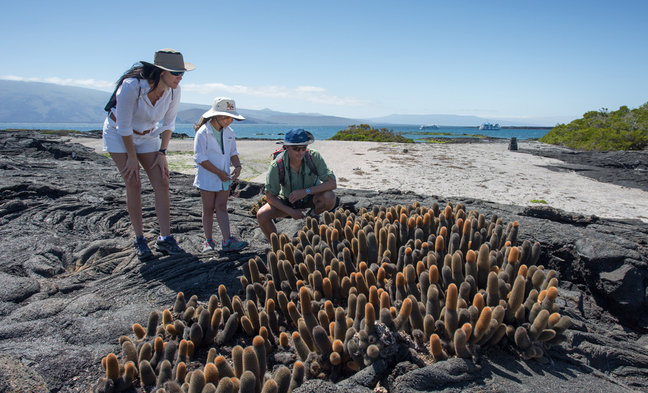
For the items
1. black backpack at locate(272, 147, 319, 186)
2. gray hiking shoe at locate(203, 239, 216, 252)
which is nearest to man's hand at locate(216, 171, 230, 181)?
black backpack at locate(272, 147, 319, 186)

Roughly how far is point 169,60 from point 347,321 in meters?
3.13

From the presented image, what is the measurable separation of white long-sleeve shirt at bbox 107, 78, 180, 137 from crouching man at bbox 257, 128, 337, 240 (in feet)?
4.28

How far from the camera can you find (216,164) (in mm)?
4828

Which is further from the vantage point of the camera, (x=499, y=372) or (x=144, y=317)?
(x=144, y=317)

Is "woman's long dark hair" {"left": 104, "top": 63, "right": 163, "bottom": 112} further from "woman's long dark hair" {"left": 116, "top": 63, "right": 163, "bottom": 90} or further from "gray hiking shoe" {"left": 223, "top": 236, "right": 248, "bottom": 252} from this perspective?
"gray hiking shoe" {"left": 223, "top": 236, "right": 248, "bottom": 252}

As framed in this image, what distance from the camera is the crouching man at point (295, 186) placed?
494cm

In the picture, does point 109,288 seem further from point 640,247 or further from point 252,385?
point 640,247

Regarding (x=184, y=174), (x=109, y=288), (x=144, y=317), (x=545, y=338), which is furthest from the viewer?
(x=184, y=174)

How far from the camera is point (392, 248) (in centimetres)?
350

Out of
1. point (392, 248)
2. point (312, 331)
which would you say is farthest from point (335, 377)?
point (392, 248)

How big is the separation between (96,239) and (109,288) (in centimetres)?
197

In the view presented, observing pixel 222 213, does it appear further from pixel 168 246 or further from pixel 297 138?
pixel 297 138

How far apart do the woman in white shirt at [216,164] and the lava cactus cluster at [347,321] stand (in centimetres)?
135

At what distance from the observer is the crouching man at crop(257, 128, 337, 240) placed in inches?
194
